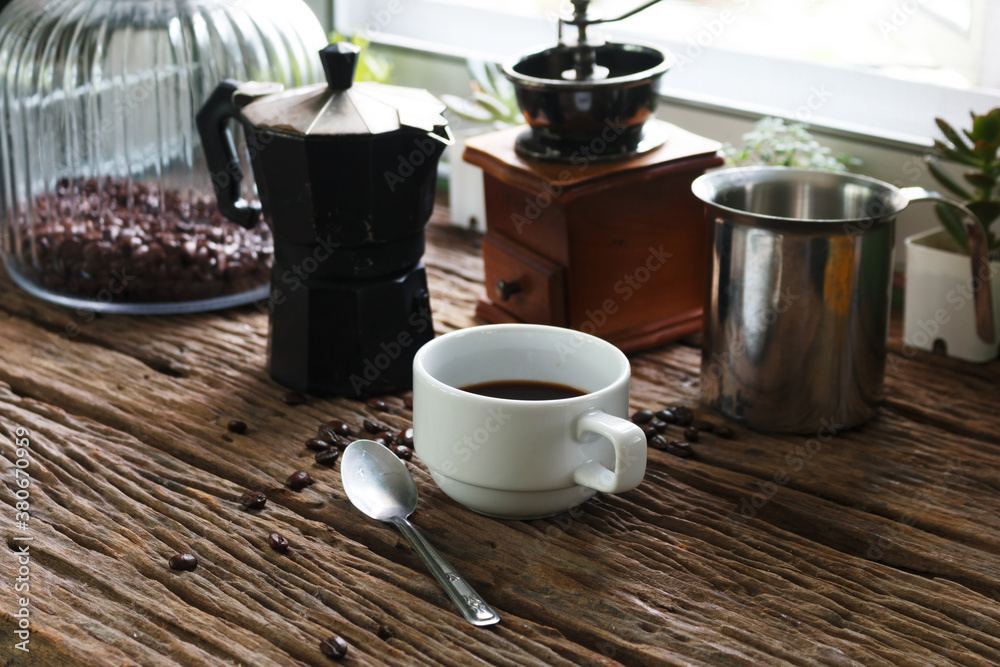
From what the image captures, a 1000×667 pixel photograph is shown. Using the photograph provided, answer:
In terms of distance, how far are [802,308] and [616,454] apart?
292 millimetres

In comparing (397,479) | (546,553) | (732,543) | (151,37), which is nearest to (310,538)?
(397,479)

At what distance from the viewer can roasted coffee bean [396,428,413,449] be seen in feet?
3.09

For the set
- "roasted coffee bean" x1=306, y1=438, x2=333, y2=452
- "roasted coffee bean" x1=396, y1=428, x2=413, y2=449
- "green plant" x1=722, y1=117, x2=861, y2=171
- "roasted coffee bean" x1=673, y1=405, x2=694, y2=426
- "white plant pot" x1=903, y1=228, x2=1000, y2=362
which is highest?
"green plant" x1=722, y1=117, x2=861, y2=171

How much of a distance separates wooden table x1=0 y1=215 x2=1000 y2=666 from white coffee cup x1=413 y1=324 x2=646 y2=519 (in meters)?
0.04

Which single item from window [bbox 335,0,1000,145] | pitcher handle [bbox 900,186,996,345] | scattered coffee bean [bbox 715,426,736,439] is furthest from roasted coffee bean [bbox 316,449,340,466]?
window [bbox 335,0,1000,145]

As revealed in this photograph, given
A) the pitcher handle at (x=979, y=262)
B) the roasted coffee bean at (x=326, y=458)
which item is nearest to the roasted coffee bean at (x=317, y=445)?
the roasted coffee bean at (x=326, y=458)

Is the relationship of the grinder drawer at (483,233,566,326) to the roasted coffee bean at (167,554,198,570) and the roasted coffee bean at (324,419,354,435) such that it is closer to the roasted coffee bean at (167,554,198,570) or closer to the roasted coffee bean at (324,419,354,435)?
the roasted coffee bean at (324,419,354,435)

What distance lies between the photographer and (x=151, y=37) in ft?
3.89

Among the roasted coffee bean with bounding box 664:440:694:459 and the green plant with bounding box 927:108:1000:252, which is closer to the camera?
the roasted coffee bean with bounding box 664:440:694:459

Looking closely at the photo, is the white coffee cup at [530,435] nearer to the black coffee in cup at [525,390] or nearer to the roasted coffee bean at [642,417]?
the black coffee in cup at [525,390]

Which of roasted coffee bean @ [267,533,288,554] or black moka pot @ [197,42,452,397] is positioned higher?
black moka pot @ [197,42,452,397]

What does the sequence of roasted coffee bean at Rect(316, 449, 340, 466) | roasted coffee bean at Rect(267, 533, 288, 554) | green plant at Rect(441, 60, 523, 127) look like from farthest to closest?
green plant at Rect(441, 60, 523, 127) < roasted coffee bean at Rect(316, 449, 340, 466) < roasted coffee bean at Rect(267, 533, 288, 554)

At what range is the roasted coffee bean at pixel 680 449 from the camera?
93 centimetres

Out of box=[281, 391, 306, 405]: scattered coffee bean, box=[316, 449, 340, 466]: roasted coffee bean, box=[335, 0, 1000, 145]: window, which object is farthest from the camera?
box=[335, 0, 1000, 145]: window
